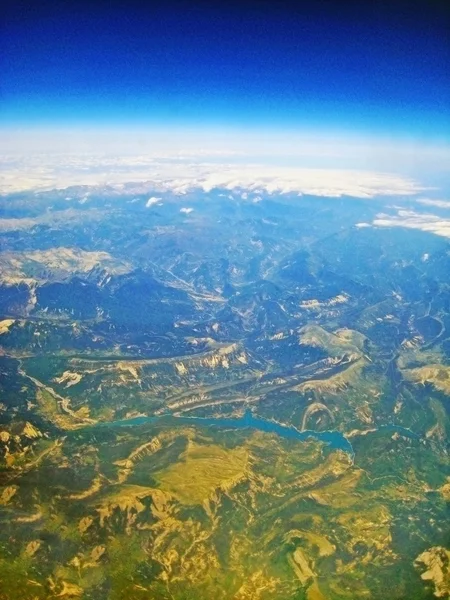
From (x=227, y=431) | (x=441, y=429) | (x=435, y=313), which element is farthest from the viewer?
(x=435, y=313)

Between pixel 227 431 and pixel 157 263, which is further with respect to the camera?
pixel 157 263

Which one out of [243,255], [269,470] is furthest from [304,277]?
[269,470]

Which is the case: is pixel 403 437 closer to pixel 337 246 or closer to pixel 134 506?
pixel 134 506

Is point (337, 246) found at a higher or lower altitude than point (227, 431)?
higher

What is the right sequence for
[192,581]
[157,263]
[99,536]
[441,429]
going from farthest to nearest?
1. [157,263]
2. [441,429]
3. [99,536]
4. [192,581]

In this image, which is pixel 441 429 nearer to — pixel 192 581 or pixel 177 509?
pixel 177 509

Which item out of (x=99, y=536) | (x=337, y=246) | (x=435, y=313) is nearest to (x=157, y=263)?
(x=337, y=246)

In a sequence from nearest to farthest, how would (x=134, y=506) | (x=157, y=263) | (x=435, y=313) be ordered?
1. (x=134, y=506)
2. (x=435, y=313)
3. (x=157, y=263)

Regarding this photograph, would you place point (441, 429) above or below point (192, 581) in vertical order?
below

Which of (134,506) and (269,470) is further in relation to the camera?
(269,470)
